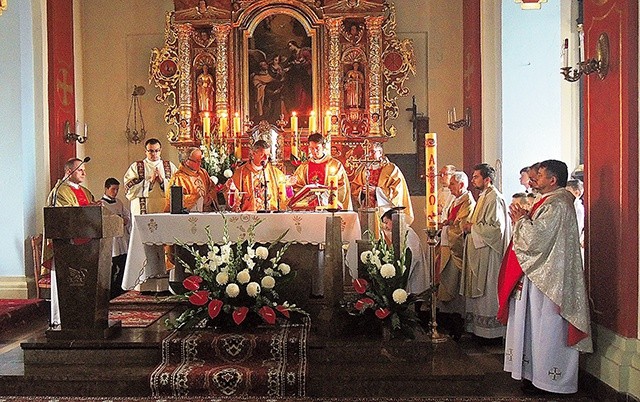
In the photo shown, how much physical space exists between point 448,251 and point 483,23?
3743 mm

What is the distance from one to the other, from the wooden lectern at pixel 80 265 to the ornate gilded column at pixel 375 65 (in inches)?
221

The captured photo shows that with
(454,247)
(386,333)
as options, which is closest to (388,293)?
(386,333)

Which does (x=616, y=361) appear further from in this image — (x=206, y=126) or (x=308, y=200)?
(x=206, y=126)

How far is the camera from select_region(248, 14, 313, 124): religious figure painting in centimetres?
1152

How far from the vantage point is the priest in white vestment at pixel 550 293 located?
5746 millimetres

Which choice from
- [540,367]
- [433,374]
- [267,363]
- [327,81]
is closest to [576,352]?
[540,367]

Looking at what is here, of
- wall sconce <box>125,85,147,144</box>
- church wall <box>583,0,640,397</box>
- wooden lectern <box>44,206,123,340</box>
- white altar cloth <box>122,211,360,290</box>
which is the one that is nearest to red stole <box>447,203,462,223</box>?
white altar cloth <box>122,211,360,290</box>

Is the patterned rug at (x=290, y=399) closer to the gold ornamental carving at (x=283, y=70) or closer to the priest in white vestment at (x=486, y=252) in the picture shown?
the priest in white vestment at (x=486, y=252)

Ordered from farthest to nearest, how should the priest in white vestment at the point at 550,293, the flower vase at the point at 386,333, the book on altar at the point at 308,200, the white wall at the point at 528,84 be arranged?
the white wall at the point at 528,84
the book on altar at the point at 308,200
the flower vase at the point at 386,333
the priest in white vestment at the point at 550,293

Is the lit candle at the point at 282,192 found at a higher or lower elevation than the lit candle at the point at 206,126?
lower

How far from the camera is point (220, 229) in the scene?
784 centimetres

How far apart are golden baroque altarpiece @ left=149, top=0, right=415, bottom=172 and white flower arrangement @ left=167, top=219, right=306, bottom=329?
4522 millimetres

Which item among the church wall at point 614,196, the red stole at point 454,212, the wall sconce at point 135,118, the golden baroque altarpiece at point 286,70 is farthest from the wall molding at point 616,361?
the wall sconce at point 135,118

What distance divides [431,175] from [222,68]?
586 cm
